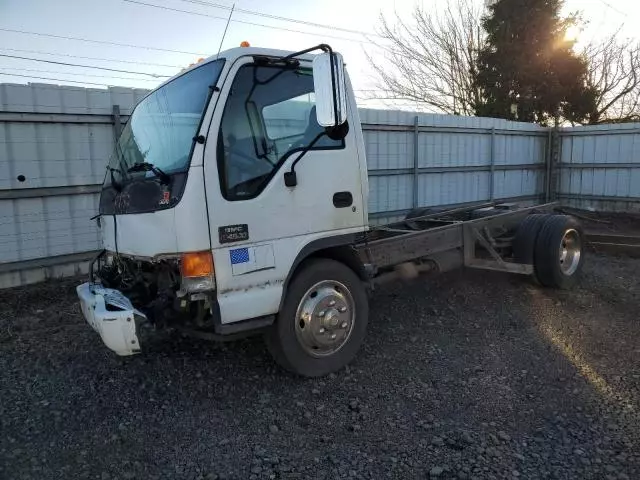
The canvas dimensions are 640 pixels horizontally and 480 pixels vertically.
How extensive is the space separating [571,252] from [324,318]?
166 inches

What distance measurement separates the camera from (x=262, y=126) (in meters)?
3.70

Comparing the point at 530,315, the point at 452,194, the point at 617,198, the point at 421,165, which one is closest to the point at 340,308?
the point at 530,315

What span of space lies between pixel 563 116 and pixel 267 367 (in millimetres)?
22065

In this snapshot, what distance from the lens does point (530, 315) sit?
5.75 metres

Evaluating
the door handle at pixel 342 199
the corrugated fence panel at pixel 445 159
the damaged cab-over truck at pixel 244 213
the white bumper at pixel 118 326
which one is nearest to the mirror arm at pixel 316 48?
the damaged cab-over truck at pixel 244 213

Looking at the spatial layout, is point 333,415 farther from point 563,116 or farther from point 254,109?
point 563,116

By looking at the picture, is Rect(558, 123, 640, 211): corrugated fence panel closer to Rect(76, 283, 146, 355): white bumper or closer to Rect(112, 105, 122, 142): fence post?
Rect(112, 105, 122, 142): fence post

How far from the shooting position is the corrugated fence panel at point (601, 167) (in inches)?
549

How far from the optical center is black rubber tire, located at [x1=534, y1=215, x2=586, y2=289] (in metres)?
6.25

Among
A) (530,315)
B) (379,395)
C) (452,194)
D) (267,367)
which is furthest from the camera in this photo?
(452,194)

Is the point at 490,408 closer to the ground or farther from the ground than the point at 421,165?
closer to the ground

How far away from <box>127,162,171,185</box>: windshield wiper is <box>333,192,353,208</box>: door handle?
1.27 m

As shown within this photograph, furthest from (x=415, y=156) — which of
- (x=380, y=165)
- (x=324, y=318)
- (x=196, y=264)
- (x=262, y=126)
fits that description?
(x=196, y=264)

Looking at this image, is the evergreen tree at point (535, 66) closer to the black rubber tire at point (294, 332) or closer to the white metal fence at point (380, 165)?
the white metal fence at point (380, 165)
